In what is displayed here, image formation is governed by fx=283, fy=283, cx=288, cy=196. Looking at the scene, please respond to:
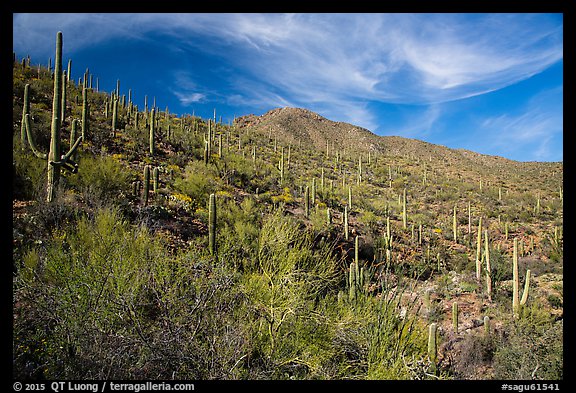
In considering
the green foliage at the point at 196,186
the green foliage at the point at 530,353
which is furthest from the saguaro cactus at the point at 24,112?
the green foliage at the point at 530,353

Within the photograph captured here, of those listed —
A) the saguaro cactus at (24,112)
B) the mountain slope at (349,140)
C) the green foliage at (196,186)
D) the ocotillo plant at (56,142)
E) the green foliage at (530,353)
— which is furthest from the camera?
the mountain slope at (349,140)

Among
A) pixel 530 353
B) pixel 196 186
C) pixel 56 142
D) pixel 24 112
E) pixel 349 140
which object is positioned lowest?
pixel 530 353

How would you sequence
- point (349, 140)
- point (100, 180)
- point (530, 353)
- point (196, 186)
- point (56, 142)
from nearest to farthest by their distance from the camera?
point (530, 353) → point (56, 142) → point (100, 180) → point (196, 186) → point (349, 140)

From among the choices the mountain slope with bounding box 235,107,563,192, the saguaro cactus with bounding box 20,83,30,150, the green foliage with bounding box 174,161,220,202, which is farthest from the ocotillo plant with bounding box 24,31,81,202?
the mountain slope with bounding box 235,107,563,192

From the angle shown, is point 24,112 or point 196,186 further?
point 196,186

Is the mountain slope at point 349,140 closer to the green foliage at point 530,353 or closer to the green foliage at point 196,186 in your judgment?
the green foliage at point 196,186

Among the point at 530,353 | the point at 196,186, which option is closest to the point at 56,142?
the point at 196,186

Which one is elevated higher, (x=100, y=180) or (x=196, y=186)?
(x=196, y=186)

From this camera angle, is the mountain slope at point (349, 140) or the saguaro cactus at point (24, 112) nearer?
the saguaro cactus at point (24, 112)

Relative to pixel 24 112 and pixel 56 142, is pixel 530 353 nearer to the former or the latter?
pixel 56 142

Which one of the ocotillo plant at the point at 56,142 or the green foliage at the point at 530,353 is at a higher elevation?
the ocotillo plant at the point at 56,142

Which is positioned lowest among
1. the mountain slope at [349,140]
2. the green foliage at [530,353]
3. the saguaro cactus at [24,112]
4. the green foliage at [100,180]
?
the green foliage at [530,353]

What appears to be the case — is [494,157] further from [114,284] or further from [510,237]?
[114,284]
